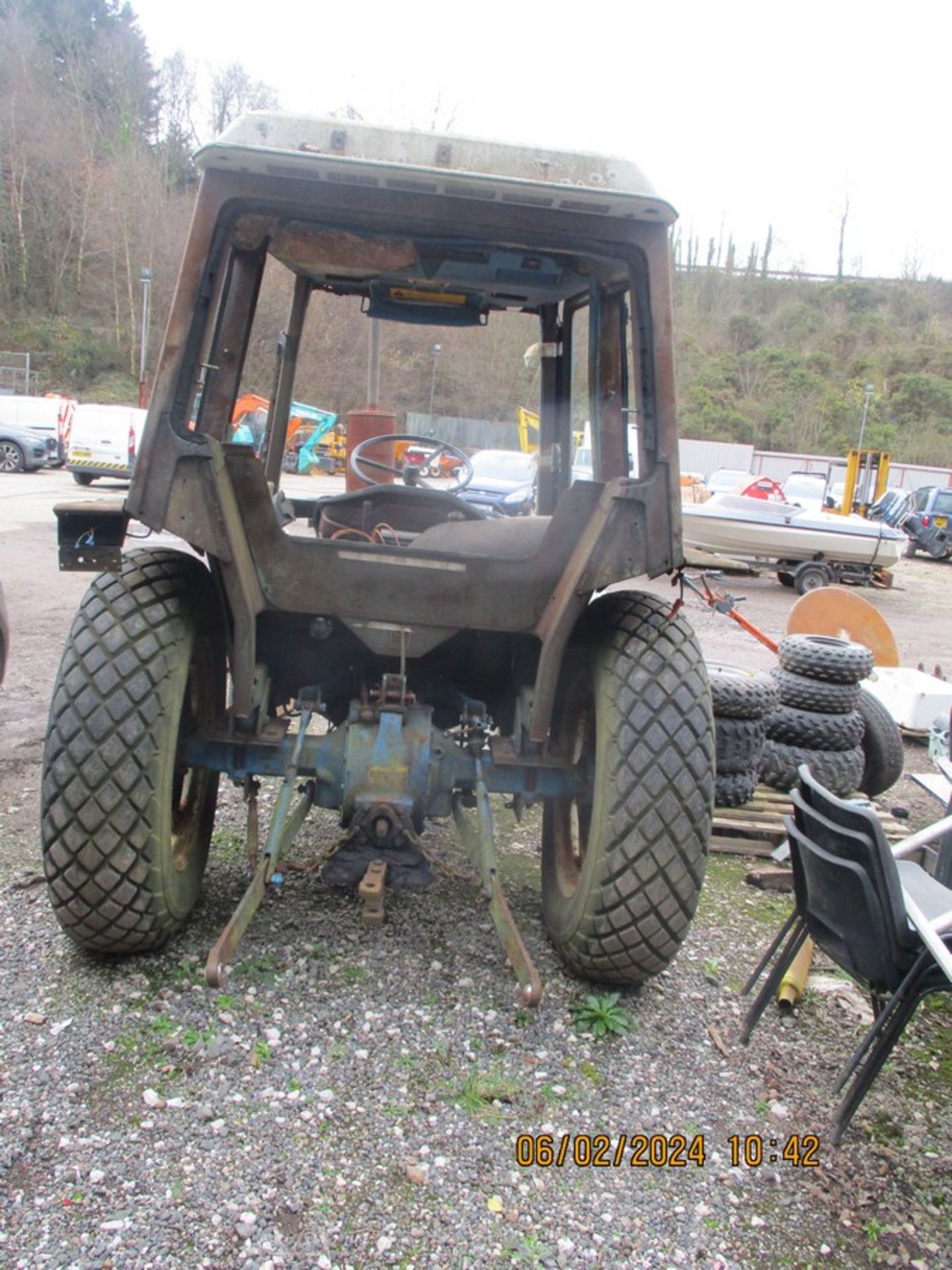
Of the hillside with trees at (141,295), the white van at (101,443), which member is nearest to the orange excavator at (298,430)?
the white van at (101,443)

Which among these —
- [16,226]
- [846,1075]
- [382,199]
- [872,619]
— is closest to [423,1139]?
[846,1075]

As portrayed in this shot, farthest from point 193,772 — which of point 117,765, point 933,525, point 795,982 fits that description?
point 933,525

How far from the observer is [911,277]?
59.0 meters

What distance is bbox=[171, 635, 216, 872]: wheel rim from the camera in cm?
311

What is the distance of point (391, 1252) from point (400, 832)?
4.04 ft

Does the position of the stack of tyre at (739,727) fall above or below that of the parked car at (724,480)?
below

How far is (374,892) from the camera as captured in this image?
9.45ft

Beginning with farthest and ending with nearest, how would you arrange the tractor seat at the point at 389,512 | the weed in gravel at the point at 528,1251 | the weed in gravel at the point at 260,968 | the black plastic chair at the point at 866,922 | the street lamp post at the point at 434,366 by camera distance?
the street lamp post at the point at 434,366 < the tractor seat at the point at 389,512 < the weed in gravel at the point at 260,968 < the black plastic chair at the point at 866,922 < the weed in gravel at the point at 528,1251

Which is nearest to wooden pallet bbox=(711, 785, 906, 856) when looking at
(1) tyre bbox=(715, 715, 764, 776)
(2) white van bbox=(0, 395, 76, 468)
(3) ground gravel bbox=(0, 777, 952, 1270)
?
(1) tyre bbox=(715, 715, 764, 776)

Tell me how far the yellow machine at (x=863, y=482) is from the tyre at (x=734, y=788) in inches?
690

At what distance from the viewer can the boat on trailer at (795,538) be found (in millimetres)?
14711

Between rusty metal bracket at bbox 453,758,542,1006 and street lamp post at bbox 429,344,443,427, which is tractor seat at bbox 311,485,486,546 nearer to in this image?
street lamp post at bbox 429,344,443,427

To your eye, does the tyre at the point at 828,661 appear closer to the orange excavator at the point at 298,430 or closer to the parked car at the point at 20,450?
the orange excavator at the point at 298,430

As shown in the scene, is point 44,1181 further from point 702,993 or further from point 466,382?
point 466,382
